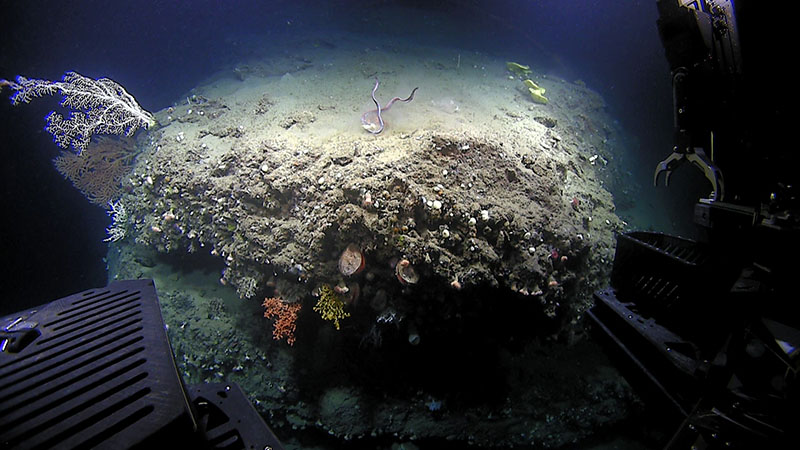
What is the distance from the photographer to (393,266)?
3.64m

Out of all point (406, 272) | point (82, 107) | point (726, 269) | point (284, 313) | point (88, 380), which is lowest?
point (284, 313)

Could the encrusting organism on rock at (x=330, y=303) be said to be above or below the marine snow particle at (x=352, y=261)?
below

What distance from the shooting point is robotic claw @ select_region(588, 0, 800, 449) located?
1.76 meters

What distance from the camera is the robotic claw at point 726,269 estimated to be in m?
1.76

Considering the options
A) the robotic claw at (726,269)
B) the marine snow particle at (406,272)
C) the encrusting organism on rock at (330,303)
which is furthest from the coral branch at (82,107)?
the robotic claw at (726,269)

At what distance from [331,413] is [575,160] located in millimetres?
6866

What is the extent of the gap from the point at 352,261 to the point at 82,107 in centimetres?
801

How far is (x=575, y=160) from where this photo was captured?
6.52 m

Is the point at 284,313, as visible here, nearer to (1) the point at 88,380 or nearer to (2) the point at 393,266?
(2) the point at 393,266

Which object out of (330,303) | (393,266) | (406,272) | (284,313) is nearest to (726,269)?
(406,272)

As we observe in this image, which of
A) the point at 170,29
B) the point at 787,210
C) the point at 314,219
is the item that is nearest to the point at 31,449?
the point at 314,219

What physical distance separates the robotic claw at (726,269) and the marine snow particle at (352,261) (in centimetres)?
274

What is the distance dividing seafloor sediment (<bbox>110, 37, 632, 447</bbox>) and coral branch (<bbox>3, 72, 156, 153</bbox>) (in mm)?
1467

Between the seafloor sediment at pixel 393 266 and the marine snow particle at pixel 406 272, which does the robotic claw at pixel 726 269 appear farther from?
the marine snow particle at pixel 406 272
